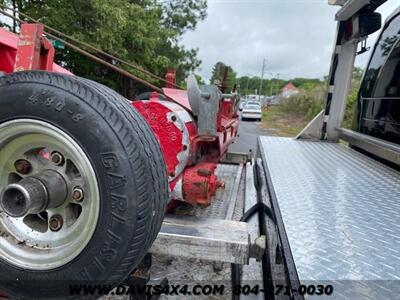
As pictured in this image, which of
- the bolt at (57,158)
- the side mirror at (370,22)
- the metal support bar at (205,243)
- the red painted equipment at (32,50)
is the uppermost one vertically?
the side mirror at (370,22)

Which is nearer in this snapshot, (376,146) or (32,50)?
(32,50)

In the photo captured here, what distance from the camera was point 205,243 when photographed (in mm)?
1675

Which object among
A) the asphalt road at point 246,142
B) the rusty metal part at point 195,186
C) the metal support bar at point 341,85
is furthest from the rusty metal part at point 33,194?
the asphalt road at point 246,142

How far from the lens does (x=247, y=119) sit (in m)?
25.1

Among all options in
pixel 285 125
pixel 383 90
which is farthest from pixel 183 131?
pixel 285 125

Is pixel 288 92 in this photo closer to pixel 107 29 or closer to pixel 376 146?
pixel 107 29

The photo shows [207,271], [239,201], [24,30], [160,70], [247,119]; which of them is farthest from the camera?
[247,119]

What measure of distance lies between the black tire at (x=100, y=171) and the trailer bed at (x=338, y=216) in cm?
68

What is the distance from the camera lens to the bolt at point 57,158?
1.46 m

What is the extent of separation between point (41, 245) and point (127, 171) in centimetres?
58

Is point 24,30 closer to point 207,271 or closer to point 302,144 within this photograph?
point 207,271

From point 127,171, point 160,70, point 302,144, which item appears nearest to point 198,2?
point 160,70

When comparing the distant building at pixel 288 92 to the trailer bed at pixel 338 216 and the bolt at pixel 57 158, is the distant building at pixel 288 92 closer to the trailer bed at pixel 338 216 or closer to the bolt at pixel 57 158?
the trailer bed at pixel 338 216

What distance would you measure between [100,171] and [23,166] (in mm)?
464
